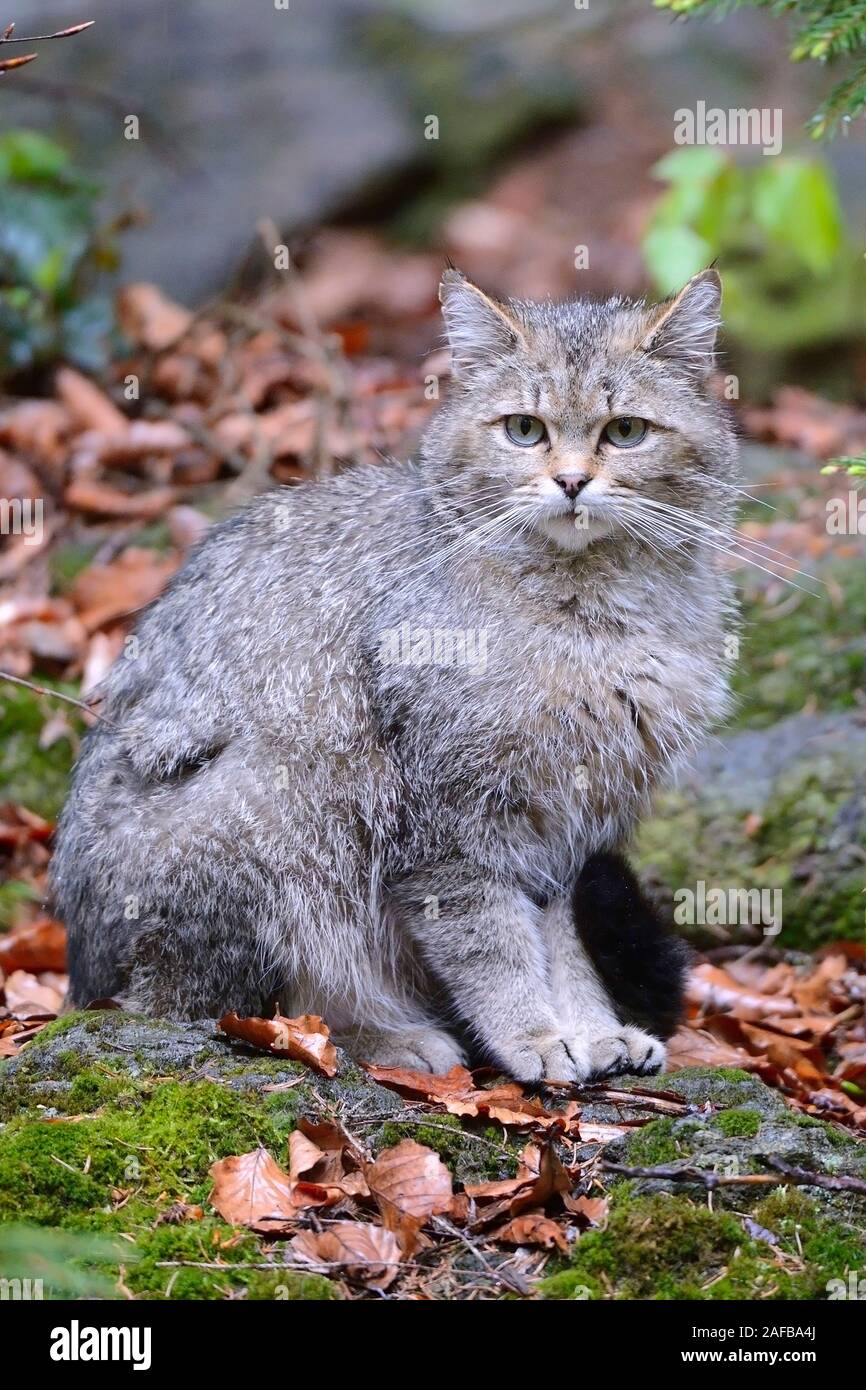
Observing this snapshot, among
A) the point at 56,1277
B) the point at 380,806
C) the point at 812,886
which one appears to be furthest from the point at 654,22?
the point at 56,1277

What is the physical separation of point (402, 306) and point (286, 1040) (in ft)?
28.7

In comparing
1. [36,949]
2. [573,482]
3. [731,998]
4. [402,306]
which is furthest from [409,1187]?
[402,306]

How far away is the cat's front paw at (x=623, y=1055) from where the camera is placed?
457 cm

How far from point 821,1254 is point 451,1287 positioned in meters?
0.90

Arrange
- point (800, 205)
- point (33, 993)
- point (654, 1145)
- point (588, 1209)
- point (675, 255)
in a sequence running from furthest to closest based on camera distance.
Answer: point (675, 255) → point (800, 205) → point (33, 993) → point (654, 1145) → point (588, 1209)

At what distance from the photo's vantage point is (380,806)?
4.75m

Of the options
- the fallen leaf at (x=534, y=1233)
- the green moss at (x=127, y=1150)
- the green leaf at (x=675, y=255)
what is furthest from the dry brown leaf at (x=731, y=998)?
the green leaf at (x=675, y=255)

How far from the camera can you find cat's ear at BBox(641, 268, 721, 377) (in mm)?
4773

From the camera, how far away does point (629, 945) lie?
477cm

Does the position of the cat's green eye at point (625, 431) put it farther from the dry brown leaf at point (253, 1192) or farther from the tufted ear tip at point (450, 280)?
the dry brown leaf at point (253, 1192)

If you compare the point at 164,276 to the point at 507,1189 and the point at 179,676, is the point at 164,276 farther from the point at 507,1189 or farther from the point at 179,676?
the point at 507,1189

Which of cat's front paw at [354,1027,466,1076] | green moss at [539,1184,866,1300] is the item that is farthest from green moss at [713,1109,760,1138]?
cat's front paw at [354,1027,466,1076]

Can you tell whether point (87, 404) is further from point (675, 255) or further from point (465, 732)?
point (465, 732)

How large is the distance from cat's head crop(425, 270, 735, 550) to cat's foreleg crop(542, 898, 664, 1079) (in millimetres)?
1282
